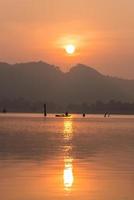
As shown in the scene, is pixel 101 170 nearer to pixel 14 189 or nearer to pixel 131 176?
pixel 131 176

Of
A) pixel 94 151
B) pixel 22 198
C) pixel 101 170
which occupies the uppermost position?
pixel 94 151

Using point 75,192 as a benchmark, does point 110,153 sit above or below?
above

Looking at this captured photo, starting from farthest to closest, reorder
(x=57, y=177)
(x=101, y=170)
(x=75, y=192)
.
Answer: (x=101, y=170) → (x=57, y=177) → (x=75, y=192)

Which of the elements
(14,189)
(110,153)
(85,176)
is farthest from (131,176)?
(110,153)

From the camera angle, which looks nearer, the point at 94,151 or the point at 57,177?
the point at 57,177

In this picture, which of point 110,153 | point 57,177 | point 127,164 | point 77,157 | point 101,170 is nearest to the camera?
point 57,177

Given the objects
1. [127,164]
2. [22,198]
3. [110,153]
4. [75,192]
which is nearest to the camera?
[22,198]

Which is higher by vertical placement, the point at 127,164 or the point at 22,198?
the point at 127,164

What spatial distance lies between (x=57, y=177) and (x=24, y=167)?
10.7 feet

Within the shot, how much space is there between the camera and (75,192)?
49.8 ft

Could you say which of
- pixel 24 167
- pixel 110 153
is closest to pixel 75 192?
pixel 24 167

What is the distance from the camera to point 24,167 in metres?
21.3

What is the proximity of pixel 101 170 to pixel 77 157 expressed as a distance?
605cm

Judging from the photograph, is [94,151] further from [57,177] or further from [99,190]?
[99,190]
